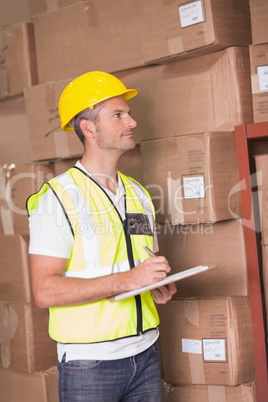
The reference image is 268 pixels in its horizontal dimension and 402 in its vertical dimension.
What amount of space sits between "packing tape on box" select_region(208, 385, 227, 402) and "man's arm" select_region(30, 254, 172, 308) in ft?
2.72

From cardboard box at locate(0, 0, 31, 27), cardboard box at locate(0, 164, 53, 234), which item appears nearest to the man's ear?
cardboard box at locate(0, 164, 53, 234)

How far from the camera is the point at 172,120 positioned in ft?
8.18

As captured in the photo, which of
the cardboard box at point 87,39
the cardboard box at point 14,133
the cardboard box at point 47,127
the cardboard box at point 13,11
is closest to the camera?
the cardboard box at point 87,39

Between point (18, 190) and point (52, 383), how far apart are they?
102cm

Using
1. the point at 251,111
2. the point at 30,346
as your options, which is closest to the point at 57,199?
the point at 251,111

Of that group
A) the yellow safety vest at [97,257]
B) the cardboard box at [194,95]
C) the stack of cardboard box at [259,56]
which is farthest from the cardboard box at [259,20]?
the yellow safety vest at [97,257]

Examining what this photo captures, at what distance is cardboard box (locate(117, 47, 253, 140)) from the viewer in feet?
7.73

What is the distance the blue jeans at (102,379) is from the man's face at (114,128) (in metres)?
0.78

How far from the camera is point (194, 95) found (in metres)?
2.44

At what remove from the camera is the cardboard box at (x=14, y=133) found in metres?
3.18

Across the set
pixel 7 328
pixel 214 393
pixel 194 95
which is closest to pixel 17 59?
pixel 194 95

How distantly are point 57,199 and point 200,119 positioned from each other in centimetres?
84

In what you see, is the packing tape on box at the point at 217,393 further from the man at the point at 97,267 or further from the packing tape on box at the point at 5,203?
the packing tape on box at the point at 5,203

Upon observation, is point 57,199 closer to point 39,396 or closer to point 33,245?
point 33,245
